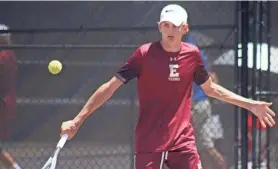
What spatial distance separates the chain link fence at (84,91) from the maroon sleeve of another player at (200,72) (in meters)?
1.86

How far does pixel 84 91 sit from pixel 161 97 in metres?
2.24

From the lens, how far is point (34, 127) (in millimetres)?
6508

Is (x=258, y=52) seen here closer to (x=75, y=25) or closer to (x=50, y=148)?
(x=75, y=25)

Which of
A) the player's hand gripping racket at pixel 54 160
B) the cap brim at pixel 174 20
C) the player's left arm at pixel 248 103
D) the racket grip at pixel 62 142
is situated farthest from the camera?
the player's left arm at pixel 248 103

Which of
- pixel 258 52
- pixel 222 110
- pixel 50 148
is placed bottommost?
pixel 50 148

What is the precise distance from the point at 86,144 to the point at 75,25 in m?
1.19

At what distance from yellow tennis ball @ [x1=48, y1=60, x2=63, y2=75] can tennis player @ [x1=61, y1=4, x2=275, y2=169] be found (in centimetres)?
192

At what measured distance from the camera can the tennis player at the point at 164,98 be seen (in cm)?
435

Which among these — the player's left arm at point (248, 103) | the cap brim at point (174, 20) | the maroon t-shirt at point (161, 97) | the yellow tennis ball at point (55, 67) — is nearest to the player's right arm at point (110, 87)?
the maroon t-shirt at point (161, 97)

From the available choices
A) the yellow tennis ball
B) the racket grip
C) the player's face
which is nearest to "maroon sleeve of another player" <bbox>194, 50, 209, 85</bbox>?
the player's face

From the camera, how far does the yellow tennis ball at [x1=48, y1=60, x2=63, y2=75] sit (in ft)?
20.5

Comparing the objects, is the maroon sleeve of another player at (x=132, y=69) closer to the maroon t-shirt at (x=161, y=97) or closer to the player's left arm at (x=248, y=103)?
the maroon t-shirt at (x=161, y=97)

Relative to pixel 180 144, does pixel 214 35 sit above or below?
above

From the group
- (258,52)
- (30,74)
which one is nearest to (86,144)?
(30,74)
